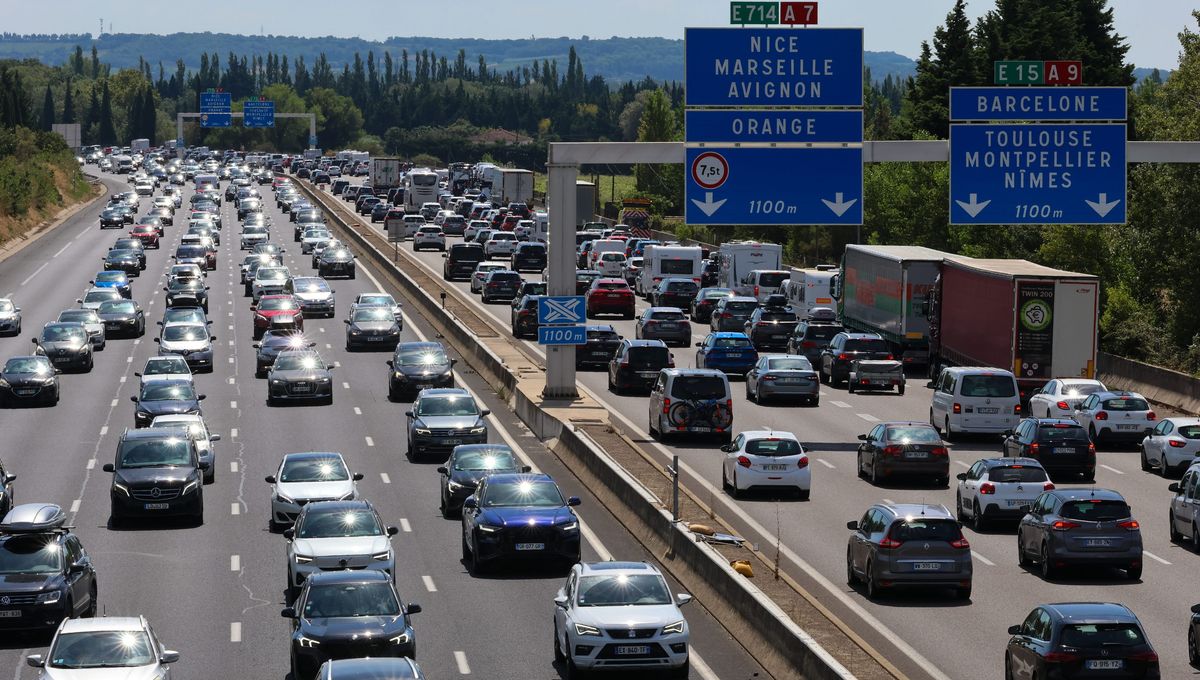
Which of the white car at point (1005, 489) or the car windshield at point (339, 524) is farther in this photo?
the white car at point (1005, 489)

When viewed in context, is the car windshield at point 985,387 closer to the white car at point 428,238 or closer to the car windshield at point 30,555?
the car windshield at point 30,555

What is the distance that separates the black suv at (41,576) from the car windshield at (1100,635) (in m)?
12.5

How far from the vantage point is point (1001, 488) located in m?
32.6

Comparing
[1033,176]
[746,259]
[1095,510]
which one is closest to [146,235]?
[746,259]

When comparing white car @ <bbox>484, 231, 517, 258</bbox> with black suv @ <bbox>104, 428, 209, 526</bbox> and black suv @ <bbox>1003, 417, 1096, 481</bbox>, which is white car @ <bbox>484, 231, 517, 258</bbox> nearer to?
black suv @ <bbox>1003, 417, 1096, 481</bbox>

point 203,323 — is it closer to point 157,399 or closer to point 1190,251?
point 157,399

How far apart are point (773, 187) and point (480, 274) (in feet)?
142

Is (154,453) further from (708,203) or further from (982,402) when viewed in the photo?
(982,402)

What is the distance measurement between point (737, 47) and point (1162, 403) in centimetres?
1843

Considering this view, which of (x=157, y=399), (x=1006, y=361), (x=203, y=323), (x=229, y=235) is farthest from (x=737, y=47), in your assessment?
(x=229, y=235)

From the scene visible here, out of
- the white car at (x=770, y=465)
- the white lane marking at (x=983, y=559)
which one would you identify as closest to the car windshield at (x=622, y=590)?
the white lane marking at (x=983, y=559)

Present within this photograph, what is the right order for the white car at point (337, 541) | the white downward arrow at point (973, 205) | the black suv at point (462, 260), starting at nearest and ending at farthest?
the white car at point (337, 541) → the white downward arrow at point (973, 205) → the black suv at point (462, 260)

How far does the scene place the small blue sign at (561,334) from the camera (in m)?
44.4

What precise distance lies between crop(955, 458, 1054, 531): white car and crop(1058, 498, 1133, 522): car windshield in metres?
4.19
